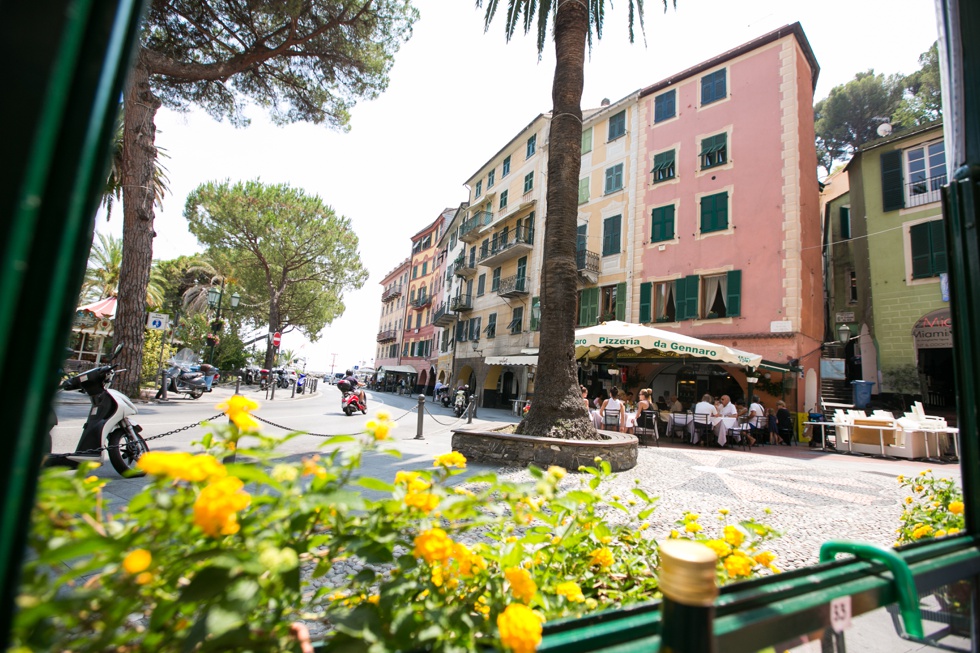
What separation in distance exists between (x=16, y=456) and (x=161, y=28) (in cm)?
1235

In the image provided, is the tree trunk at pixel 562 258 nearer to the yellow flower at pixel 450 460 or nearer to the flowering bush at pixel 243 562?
the yellow flower at pixel 450 460

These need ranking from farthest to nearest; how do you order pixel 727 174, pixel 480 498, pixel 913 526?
pixel 727 174, pixel 913 526, pixel 480 498

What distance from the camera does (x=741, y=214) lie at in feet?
49.5

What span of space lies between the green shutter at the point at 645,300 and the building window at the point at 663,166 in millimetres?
4167

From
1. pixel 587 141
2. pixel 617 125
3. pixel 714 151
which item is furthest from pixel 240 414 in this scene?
pixel 587 141

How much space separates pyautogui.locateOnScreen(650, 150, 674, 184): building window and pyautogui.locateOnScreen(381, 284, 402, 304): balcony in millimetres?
33801

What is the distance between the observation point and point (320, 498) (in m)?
0.74

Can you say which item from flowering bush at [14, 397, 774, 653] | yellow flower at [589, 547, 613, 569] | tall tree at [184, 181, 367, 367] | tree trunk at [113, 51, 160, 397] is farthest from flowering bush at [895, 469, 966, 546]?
tall tree at [184, 181, 367, 367]

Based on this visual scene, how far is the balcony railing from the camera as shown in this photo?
13853 millimetres

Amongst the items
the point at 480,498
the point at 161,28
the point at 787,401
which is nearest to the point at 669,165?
the point at 787,401

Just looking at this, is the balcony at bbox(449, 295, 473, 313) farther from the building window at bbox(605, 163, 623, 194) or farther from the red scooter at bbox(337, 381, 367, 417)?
the red scooter at bbox(337, 381, 367, 417)

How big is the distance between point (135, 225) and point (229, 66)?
3861mm

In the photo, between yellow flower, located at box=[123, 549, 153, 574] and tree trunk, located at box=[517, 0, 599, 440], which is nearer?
yellow flower, located at box=[123, 549, 153, 574]

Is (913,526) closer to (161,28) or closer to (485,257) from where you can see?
(161,28)
